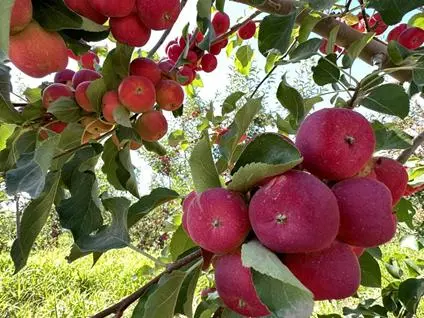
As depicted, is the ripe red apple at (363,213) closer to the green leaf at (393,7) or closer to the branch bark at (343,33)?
the green leaf at (393,7)

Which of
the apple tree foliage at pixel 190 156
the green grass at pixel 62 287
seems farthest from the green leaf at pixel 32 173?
the green grass at pixel 62 287

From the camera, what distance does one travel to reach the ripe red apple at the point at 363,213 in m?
0.43

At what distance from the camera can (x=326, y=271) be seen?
1.39 ft

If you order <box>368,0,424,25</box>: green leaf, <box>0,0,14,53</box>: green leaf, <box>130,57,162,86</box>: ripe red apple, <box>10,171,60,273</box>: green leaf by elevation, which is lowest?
<box>10,171,60,273</box>: green leaf

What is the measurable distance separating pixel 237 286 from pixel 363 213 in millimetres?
135

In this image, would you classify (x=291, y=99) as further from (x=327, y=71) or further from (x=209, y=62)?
(x=209, y=62)

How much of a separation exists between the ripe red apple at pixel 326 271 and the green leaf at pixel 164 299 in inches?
6.2

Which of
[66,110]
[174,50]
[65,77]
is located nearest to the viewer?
[66,110]

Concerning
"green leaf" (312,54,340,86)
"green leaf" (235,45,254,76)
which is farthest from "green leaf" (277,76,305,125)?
"green leaf" (235,45,254,76)

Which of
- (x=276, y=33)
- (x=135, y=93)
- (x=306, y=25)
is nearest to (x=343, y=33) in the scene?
(x=306, y=25)

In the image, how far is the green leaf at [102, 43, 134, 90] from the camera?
0.78 m

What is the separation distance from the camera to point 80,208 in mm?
757

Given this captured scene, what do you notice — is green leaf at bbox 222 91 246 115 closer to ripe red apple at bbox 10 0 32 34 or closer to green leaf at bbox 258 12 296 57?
green leaf at bbox 258 12 296 57

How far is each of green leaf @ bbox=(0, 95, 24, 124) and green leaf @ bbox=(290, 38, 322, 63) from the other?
0.43 metres
